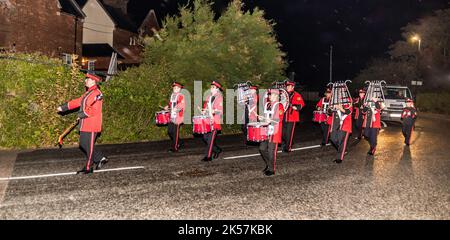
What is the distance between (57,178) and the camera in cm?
699

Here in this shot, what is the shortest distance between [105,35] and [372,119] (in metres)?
33.3

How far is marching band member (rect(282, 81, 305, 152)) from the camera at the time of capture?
432 inches

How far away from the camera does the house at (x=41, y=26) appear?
79.4 feet

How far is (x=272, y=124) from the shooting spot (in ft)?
24.2

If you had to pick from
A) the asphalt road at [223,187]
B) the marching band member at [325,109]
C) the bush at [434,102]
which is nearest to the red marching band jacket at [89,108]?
the asphalt road at [223,187]

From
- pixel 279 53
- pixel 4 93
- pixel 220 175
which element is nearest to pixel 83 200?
pixel 220 175

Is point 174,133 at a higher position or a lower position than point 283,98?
lower

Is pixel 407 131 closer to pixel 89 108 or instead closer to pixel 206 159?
pixel 206 159

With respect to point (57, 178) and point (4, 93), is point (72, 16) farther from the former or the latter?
point (57, 178)

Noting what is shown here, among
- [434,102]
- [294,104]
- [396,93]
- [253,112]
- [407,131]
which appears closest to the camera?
[253,112]

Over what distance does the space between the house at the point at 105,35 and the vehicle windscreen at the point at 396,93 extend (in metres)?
21.7

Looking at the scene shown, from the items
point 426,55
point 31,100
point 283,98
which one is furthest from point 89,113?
point 426,55

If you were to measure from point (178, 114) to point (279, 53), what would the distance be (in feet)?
40.0

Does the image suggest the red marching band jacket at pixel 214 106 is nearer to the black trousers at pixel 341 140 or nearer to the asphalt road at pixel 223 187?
the asphalt road at pixel 223 187
